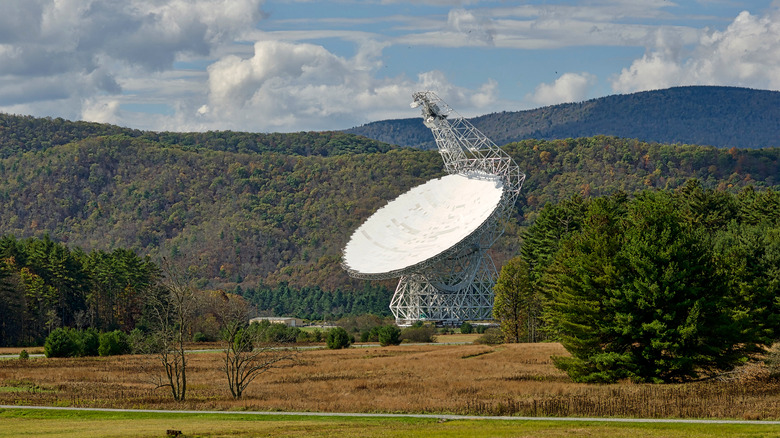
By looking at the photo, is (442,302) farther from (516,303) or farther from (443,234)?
(516,303)

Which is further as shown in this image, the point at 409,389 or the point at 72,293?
the point at 72,293

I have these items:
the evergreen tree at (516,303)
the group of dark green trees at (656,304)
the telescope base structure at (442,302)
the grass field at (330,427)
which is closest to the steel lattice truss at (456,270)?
the telescope base structure at (442,302)

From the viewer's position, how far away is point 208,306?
13625cm

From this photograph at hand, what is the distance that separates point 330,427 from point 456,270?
3700 inches

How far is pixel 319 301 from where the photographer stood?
183m

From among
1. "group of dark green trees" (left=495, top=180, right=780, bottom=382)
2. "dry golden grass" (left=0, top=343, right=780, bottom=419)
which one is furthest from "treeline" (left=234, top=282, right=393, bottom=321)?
"group of dark green trees" (left=495, top=180, right=780, bottom=382)

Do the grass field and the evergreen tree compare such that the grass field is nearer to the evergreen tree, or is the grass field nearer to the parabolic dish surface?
the evergreen tree

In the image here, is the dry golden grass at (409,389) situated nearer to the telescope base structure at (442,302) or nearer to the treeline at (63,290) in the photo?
the treeline at (63,290)

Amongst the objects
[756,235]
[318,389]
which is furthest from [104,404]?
[756,235]

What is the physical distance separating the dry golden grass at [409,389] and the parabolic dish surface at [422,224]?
1072 inches

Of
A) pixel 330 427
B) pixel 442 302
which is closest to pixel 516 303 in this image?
pixel 442 302

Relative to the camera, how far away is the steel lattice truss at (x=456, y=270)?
4619 inches

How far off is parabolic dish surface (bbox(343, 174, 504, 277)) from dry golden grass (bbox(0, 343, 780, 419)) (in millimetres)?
27221

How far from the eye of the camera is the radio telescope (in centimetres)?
10581
